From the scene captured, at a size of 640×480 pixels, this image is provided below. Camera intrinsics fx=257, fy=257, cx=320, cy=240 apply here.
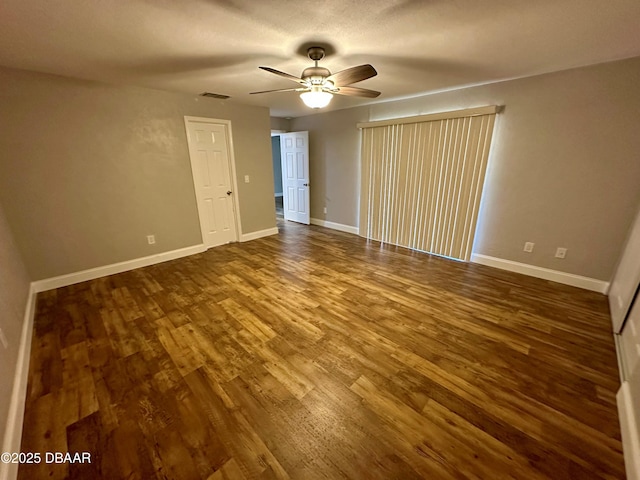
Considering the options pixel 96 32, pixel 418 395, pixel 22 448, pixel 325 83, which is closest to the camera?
pixel 22 448

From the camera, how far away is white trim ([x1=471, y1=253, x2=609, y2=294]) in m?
2.88

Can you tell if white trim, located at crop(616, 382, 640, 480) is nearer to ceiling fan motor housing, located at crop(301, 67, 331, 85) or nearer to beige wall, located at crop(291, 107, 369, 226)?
ceiling fan motor housing, located at crop(301, 67, 331, 85)

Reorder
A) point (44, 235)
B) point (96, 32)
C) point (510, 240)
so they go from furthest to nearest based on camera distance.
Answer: point (510, 240), point (44, 235), point (96, 32)

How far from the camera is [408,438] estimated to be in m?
1.40

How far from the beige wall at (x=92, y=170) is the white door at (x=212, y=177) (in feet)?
0.39

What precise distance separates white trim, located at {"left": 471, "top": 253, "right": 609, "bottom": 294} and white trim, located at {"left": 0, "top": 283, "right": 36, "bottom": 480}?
4.47 metres

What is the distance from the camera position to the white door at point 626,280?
215 centimetres

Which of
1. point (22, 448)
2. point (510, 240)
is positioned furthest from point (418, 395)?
point (510, 240)

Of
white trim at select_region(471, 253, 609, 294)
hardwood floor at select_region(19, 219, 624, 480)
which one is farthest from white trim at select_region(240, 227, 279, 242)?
white trim at select_region(471, 253, 609, 294)

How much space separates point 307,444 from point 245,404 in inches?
18.1

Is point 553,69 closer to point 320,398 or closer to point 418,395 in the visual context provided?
point 418,395

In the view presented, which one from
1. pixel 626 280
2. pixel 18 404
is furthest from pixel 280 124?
pixel 626 280

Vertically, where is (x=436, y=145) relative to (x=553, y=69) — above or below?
below

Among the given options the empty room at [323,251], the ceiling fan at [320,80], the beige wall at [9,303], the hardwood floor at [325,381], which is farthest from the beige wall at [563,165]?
the beige wall at [9,303]
